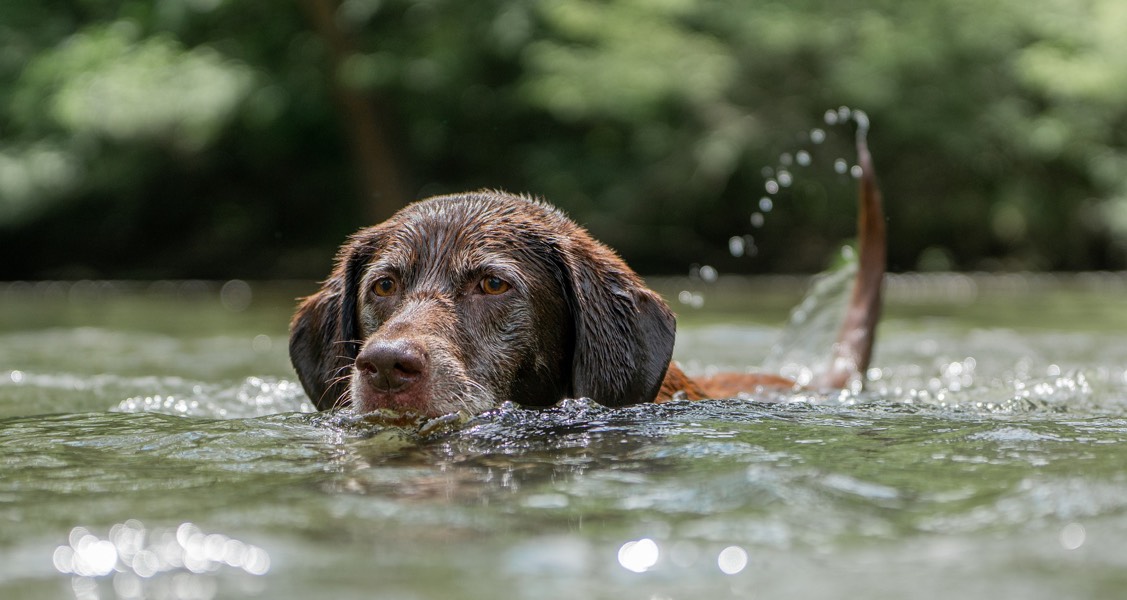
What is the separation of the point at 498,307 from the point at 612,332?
1.41 ft

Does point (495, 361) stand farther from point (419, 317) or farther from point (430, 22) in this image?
point (430, 22)

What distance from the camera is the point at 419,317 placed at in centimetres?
389

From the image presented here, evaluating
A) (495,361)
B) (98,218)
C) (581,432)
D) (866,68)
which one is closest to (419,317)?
(495,361)

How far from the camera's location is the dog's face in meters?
4.05

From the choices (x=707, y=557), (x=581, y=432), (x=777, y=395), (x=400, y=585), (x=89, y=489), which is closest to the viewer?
(x=400, y=585)

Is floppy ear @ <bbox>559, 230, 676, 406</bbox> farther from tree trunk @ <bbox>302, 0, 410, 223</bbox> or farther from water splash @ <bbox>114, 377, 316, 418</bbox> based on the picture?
tree trunk @ <bbox>302, 0, 410, 223</bbox>

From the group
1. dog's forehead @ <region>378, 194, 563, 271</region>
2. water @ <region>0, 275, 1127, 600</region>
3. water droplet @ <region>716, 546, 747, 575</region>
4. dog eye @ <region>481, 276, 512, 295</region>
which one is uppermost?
dog's forehead @ <region>378, 194, 563, 271</region>

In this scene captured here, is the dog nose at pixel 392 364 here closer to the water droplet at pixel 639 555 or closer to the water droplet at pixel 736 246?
the water droplet at pixel 639 555

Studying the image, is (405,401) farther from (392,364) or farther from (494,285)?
(494,285)

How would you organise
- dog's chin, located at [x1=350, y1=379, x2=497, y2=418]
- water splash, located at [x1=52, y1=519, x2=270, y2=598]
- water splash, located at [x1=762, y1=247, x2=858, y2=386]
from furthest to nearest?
water splash, located at [x1=762, y1=247, x2=858, y2=386], dog's chin, located at [x1=350, y1=379, x2=497, y2=418], water splash, located at [x1=52, y1=519, x2=270, y2=598]

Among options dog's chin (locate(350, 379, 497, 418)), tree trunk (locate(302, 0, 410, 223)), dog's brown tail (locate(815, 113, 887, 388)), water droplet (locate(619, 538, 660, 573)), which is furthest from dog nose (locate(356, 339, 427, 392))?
tree trunk (locate(302, 0, 410, 223))

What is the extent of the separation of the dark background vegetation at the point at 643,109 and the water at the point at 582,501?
39.2 ft

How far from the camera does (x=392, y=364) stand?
3580mm

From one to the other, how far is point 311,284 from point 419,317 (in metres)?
13.2
